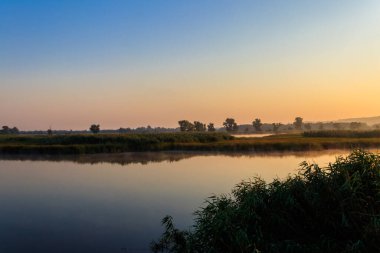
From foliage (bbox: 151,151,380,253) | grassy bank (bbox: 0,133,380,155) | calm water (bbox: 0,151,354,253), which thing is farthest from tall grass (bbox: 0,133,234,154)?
foliage (bbox: 151,151,380,253)

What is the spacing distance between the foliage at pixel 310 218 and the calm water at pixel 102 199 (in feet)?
12.6

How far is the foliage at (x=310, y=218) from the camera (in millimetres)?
7852

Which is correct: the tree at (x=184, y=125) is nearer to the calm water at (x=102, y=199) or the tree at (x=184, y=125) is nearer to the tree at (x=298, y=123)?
the tree at (x=298, y=123)

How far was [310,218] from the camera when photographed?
29.0 ft

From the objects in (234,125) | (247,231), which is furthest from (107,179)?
(234,125)

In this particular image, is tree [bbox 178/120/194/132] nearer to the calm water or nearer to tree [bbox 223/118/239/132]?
tree [bbox 223/118/239/132]

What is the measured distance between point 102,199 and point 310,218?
478 inches

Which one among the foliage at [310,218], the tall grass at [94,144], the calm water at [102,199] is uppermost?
the tall grass at [94,144]

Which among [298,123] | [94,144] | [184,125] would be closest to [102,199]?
[94,144]

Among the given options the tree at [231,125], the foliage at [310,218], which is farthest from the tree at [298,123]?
the foliage at [310,218]

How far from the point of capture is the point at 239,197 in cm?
1089

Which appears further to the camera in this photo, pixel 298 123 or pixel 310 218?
pixel 298 123

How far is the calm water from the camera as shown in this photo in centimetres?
1232

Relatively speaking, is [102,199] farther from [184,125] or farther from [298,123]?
[298,123]
